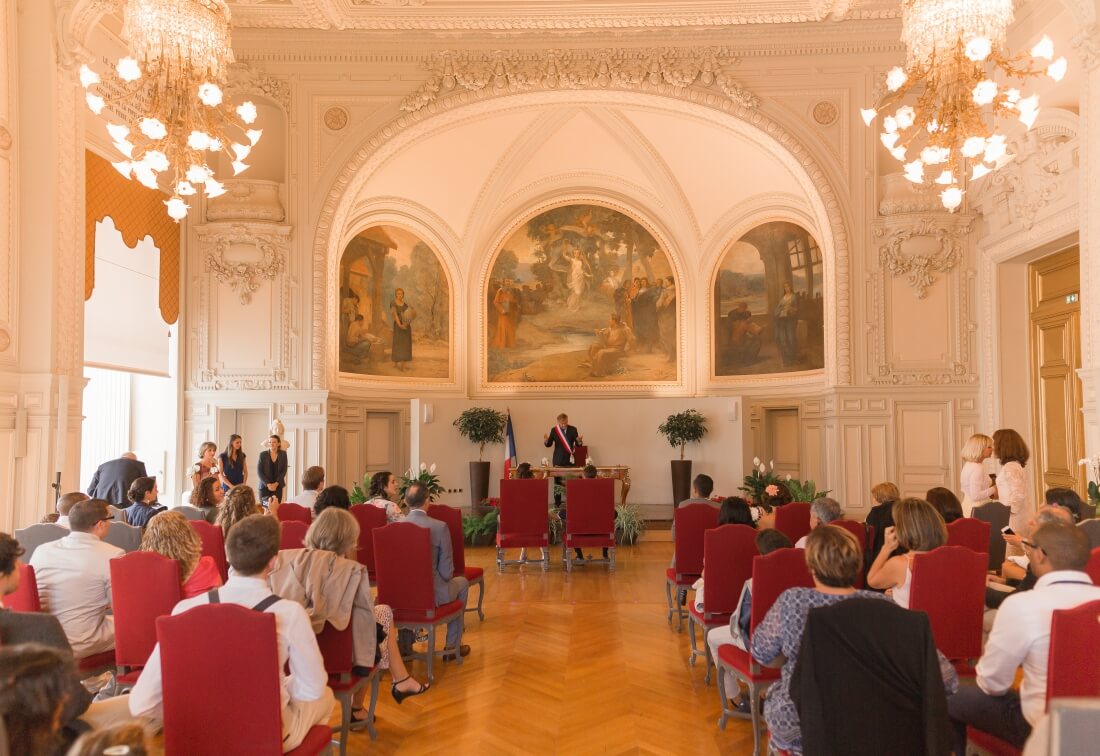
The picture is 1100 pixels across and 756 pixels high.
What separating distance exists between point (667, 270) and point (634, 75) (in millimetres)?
5002

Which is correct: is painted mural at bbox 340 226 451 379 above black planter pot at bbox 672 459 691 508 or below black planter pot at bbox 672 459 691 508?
above

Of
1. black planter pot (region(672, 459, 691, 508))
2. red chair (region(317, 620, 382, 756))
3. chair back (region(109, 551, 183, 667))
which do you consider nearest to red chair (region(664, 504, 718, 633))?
red chair (region(317, 620, 382, 756))

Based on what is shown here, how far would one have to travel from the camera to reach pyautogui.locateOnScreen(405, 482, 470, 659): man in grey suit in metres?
5.68

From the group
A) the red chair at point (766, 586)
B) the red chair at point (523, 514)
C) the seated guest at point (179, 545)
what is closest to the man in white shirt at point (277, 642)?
the seated guest at point (179, 545)

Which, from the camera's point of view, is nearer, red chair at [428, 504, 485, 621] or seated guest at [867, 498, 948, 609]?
seated guest at [867, 498, 948, 609]

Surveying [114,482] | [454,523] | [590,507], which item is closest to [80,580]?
[454,523]

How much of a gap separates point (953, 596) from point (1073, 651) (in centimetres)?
140

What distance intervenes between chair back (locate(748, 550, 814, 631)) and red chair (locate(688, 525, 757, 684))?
1.06 metres

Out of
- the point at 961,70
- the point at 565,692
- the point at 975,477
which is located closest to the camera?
the point at 565,692

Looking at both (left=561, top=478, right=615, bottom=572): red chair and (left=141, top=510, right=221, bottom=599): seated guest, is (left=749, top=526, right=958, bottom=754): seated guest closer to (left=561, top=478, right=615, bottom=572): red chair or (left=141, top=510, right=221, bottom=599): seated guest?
(left=141, top=510, right=221, bottom=599): seated guest

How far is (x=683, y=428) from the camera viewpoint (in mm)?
14078

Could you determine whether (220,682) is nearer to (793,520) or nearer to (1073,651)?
(1073,651)

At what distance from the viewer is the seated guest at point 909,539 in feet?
13.8

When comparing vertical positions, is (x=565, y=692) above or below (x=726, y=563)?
below
